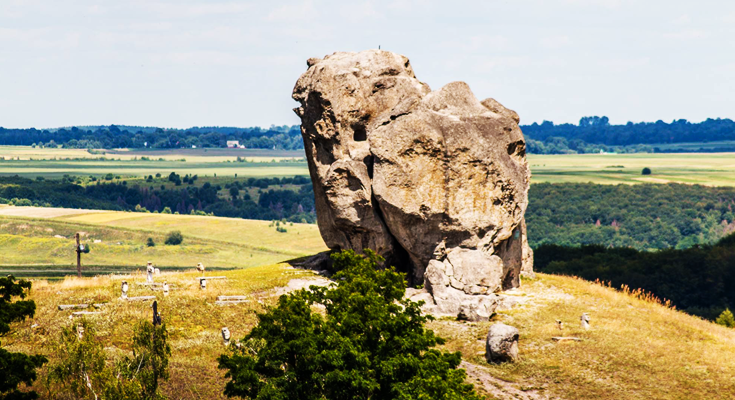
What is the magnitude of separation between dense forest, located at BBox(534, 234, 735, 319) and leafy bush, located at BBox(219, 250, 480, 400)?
257 feet

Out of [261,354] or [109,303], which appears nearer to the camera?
[261,354]

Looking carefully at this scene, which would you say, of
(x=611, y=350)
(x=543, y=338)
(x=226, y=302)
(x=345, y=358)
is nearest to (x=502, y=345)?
(x=543, y=338)

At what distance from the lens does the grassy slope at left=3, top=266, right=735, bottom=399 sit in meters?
38.7

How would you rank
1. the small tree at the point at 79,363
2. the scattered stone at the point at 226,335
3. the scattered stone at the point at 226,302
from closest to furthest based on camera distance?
the small tree at the point at 79,363 → the scattered stone at the point at 226,335 → the scattered stone at the point at 226,302

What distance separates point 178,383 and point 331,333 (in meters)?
12.0

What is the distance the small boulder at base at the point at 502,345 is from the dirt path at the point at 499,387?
117cm

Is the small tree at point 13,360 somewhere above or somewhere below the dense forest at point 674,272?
above

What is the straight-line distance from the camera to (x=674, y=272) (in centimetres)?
11081

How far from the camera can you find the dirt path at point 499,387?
3753cm

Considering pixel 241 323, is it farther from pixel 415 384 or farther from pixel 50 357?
pixel 415 384

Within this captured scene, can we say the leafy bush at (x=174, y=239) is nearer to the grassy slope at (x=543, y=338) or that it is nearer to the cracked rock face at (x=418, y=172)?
the grassy slope at (x=543, y=338)

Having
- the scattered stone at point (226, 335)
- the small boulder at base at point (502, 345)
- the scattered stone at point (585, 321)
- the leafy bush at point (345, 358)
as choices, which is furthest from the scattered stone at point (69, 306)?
the scattered stone at point (585, 321)

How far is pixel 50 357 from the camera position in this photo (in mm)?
39062

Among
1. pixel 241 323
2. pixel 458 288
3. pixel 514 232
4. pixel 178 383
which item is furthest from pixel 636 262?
pixel 178 383
